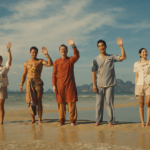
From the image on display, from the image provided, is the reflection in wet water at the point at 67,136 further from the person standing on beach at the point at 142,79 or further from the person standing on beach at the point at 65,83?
the person standing on beach at the point at 142,79

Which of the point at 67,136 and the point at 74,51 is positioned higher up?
the point at 74,51

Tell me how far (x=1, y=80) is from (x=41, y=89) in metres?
1.22

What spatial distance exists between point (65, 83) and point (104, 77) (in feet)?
3.38

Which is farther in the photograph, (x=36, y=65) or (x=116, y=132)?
(x=36, y=65)

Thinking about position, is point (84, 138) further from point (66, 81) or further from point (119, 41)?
point (119, 41)

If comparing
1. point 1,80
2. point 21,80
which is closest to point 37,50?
point 21,80

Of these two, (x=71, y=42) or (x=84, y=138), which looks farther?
(x=71, y=42)

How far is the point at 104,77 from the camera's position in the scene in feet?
15.4

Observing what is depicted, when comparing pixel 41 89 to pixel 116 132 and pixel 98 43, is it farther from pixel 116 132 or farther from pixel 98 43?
pixel 116 132

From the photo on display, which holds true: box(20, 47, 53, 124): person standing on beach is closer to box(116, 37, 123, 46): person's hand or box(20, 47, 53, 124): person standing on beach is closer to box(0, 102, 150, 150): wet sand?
box(0, 102, 150, 150): wet sand

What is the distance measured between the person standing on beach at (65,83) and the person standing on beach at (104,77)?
0.58m

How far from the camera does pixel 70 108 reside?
15.9ft

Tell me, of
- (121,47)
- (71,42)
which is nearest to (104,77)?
(121,47)

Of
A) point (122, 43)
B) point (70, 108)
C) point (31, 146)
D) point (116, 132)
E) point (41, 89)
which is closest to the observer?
point (31, 146)
